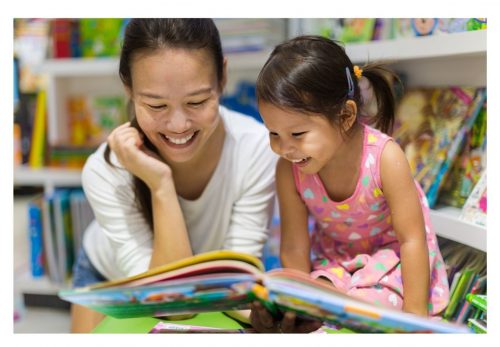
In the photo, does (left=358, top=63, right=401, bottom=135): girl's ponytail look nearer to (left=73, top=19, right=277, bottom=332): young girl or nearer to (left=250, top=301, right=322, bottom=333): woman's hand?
(left=73, top=19, right=277, bottom=332): young girl

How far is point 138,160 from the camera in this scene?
1.08m

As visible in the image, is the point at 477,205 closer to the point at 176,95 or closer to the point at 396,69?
the point at 396,69

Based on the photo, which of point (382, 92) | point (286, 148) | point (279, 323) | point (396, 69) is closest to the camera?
point (279, 323)

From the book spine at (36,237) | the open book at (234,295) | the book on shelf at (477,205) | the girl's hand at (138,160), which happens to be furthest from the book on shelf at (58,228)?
the book on shelf at (477,205)

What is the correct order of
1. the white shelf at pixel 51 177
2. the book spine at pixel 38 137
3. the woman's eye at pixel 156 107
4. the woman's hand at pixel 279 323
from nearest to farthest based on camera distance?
1. the woman's hand at pixel 279 323
2. the woman's eye at pixel 156 107
3. the white shelf at pixel 51 177
4. the book spine at pixel 38 137

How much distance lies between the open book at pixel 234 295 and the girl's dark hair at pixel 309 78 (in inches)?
11.5

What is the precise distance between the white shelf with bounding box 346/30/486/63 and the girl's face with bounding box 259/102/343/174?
0.33 m

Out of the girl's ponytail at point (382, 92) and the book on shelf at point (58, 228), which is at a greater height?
the girl's ponytail at point (382, 92)

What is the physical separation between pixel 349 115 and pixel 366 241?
0.28 m

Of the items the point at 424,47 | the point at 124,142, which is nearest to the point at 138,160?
the point at 124,142

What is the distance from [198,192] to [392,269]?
47 centimetres

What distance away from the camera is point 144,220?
3.86 ft

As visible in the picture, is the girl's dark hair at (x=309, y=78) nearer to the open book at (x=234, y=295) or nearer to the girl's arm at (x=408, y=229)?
the girl's arm at (x=408, y=229)

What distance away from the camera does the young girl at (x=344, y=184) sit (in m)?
0.89
